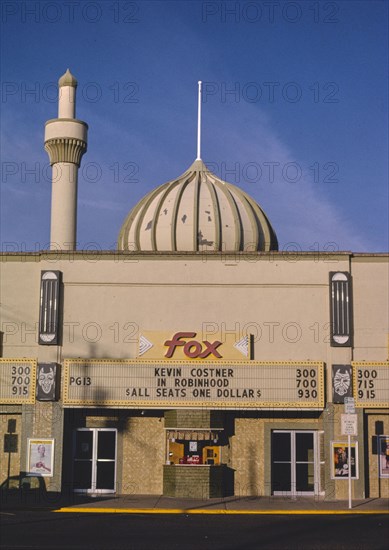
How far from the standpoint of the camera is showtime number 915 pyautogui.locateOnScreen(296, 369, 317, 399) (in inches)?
1139

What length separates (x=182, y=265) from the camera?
99.1ft

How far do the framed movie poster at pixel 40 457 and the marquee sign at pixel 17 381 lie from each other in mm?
1390

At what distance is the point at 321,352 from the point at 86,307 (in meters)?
8.08

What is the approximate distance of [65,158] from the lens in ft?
133

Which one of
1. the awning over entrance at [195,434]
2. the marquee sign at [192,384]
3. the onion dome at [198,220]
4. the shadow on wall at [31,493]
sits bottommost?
the shadow on wall at [31,493]

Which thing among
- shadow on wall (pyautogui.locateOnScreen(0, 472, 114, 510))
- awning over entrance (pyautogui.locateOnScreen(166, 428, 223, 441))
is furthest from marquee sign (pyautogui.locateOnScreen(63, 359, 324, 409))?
shadow on wall (pyautogui.locateOnScreen(0, 472, 114, 510))

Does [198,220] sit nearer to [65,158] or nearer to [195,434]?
[195,434]

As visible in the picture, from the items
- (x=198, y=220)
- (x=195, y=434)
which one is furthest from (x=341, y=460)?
(x=198, y=220)

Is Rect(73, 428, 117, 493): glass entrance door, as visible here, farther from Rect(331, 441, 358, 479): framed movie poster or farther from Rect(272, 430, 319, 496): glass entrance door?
Rect(331, 441, 358, 479): framed movie poster

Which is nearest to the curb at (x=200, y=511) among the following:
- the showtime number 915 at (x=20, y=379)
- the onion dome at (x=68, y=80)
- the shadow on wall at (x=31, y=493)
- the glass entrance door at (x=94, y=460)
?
the shadow on wall at (x=31, y=493)

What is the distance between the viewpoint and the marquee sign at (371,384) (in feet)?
95.2

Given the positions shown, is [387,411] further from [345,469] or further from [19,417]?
[19,417]
